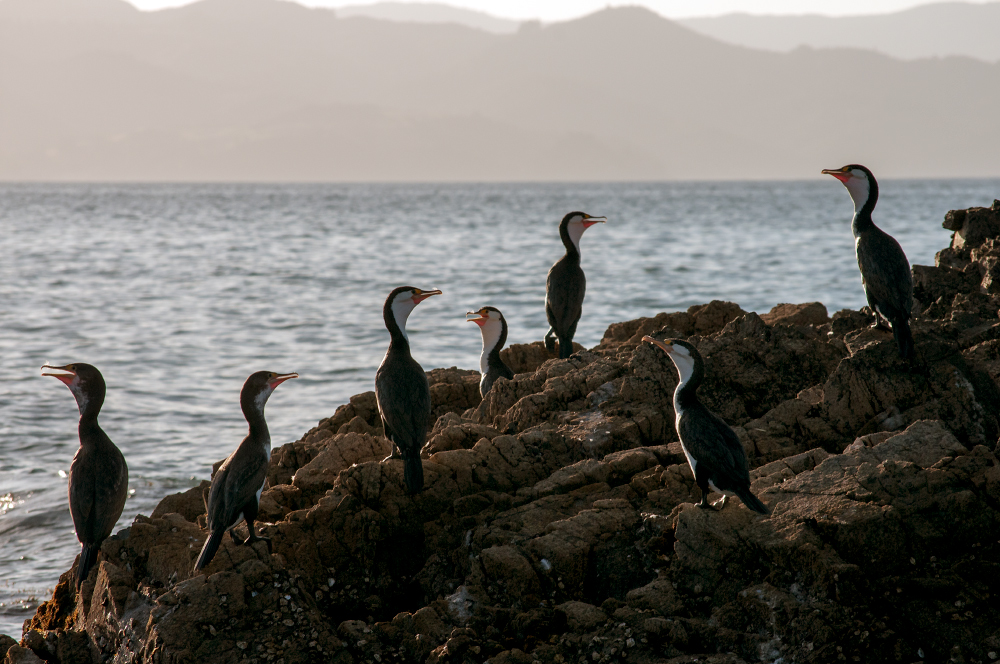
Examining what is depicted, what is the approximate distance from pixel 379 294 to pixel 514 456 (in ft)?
62.8

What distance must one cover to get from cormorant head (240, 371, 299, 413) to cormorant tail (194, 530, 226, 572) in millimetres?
981

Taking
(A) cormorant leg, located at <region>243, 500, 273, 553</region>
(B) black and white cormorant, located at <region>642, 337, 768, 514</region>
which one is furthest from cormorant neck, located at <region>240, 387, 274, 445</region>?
(B) black and white cormorant, located at <region>642, 337, 768, 514</region>

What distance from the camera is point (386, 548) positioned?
600 centimetres

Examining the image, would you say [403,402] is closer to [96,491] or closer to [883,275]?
[96,491]

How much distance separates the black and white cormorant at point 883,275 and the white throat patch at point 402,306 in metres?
3.63

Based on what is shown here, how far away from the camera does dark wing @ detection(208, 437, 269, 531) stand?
18.0ft

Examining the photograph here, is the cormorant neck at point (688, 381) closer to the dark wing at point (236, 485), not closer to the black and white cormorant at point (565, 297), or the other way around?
the dark wing at point (236, 485)

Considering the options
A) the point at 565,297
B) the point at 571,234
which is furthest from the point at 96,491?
the point at 571,234

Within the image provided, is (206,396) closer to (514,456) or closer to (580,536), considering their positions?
(514,456)

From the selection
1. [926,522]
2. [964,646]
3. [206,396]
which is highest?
[926,522]

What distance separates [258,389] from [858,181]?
18.1ft

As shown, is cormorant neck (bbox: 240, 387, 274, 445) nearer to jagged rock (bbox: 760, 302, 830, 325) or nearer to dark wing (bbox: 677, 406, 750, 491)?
dark wing (bbox: 677, 406, 750, 491)

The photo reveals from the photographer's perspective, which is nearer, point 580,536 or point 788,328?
point 580,536

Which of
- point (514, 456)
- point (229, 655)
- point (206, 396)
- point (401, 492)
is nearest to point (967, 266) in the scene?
point (514, 456)
